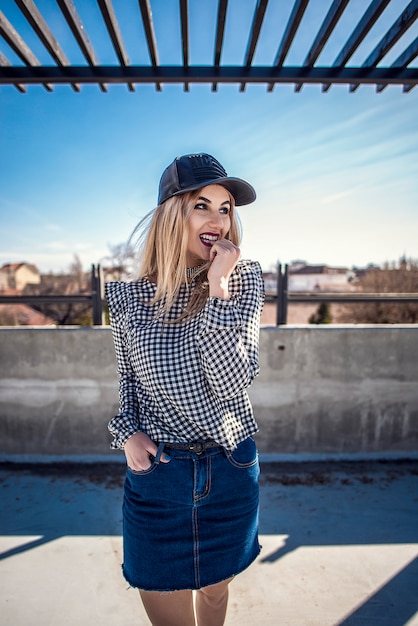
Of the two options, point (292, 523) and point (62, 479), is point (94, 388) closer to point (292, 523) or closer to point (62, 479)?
point (62, 479)

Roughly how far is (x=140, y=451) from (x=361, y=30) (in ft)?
7.06

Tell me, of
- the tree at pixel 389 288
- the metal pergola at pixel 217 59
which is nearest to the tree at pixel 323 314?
the tree at pixel 389 288

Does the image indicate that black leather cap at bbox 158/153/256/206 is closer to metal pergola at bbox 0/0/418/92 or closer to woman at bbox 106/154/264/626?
woman at bbox 106/154/264/626

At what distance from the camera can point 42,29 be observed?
→ 167 cm

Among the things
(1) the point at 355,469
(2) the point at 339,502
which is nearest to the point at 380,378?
(1) the point at 355,469

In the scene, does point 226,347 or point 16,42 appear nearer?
point 226,347

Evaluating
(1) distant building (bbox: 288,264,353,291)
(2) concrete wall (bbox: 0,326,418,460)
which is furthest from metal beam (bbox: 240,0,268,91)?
(1) distant building (bbox: 288,264,353,291)

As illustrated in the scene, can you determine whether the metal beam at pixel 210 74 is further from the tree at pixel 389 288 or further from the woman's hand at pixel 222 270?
the tree at pixel 389 288

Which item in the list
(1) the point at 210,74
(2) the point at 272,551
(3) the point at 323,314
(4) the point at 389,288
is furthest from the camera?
(3) the point at 323,314

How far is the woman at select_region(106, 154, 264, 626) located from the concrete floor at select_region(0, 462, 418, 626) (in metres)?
0.95

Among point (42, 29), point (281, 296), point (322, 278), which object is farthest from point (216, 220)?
point (322, 278)

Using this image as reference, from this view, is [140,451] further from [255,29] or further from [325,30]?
[325,30]

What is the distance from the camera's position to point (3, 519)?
9.07 feet

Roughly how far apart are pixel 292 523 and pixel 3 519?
7.51ft
